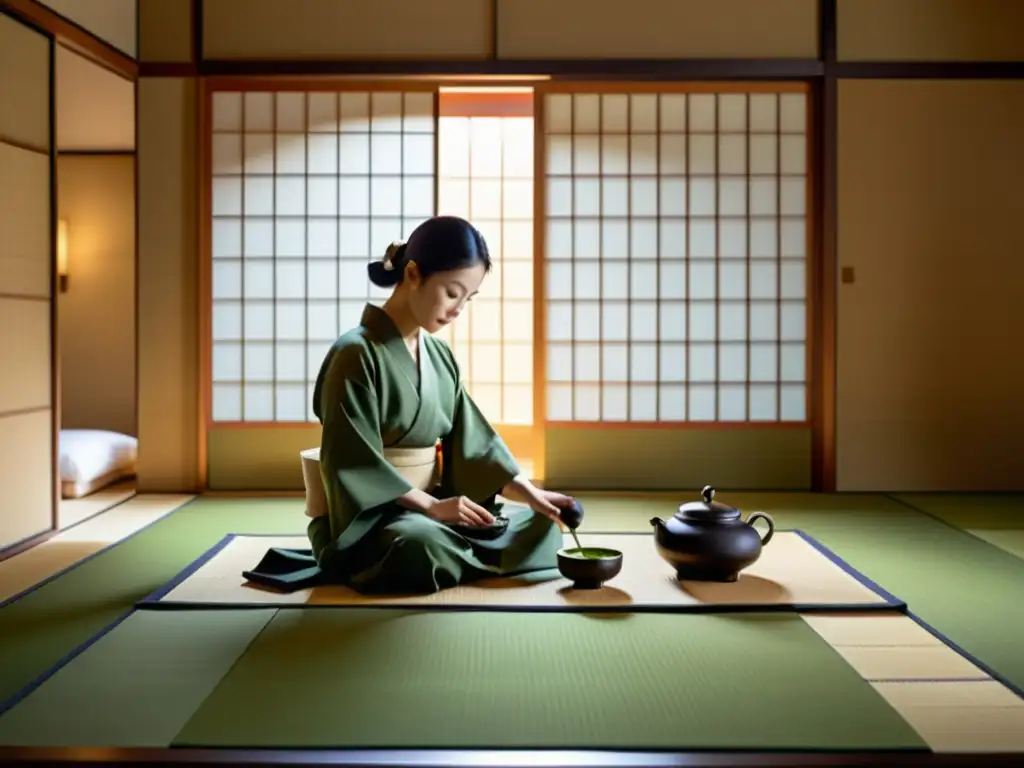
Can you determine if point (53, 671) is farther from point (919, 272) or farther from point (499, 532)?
point (919, 272)

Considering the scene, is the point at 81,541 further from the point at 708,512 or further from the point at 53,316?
the point at 708,512

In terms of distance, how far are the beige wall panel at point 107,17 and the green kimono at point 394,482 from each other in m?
2.29

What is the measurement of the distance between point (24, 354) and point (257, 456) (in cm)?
156

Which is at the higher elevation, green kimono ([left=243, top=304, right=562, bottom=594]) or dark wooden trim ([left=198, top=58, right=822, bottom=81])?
dark wooden trim ([left=198, top=58, right=822, bottom=81])

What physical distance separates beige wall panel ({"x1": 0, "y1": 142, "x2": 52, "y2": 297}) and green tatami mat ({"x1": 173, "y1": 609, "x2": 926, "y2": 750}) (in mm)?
2013

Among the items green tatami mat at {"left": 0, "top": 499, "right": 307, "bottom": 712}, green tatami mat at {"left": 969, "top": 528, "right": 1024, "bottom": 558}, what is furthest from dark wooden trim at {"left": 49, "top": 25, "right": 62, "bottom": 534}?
green tatami mat at {"left": 969, "top": 528, "right": 1024, "bottom": 558}

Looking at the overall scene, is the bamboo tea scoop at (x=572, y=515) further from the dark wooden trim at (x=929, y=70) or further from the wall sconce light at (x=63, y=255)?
the wall sconce light at (x=63, y=255)

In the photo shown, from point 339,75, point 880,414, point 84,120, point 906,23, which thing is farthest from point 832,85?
point 84,120

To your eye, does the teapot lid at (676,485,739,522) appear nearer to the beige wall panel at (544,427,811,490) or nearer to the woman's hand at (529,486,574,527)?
the woman's hand at (529,486,574,527)

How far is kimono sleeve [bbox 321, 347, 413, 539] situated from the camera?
3.09 metres

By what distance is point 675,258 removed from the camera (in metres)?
5.67

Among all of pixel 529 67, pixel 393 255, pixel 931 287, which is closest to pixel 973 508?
pixel 931 287

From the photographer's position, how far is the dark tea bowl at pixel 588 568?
3146 mm

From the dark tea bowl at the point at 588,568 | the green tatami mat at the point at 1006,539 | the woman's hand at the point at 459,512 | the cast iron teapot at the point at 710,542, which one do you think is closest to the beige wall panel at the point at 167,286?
the woman's hand at the point at 459,512
